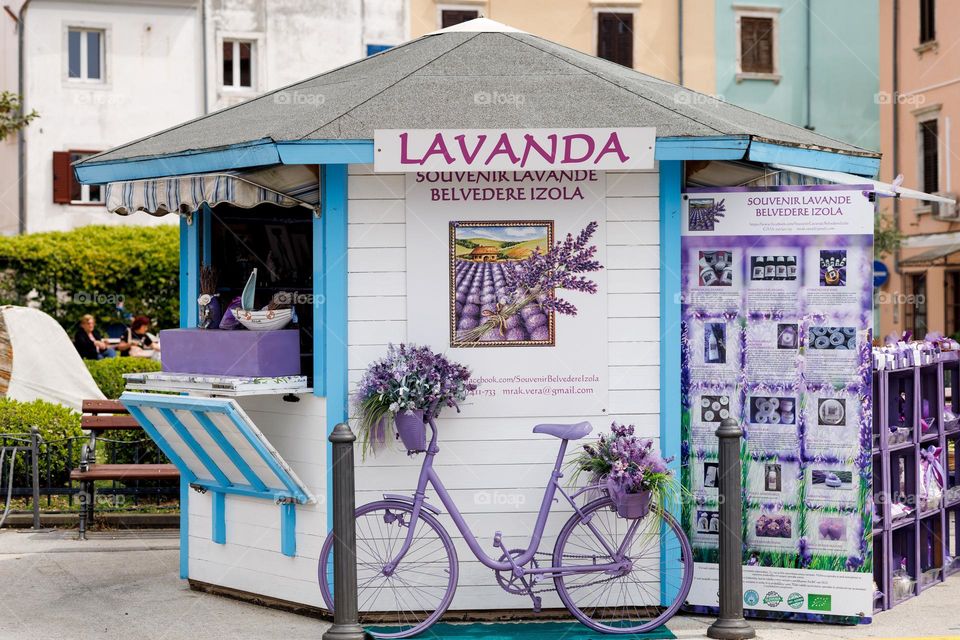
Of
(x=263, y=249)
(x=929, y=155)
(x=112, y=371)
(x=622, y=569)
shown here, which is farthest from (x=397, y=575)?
(x=929, y=155)

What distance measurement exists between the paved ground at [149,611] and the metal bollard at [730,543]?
179mm

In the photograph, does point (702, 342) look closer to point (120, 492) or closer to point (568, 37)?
point (120, 492)

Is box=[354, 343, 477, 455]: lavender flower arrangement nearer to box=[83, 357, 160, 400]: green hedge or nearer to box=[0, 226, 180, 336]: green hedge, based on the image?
box=[83, 357, 160, 400]: green hedge

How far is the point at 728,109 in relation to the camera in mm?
8211

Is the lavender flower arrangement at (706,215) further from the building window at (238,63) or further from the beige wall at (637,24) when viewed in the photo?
the beige wall at (637,24)

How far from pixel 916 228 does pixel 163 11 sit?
19932mm

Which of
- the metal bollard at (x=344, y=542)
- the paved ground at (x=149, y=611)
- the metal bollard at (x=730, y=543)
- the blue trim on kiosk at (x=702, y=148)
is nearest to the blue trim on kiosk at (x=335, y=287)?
the metal bollard at (x=344, y=542)

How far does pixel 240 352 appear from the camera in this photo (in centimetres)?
728

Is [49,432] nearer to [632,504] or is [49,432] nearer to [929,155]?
[632,504]

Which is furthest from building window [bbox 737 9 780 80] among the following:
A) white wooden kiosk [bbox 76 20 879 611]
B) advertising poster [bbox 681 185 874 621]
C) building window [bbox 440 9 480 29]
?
advertising poster [bbox 681 185 874 621]

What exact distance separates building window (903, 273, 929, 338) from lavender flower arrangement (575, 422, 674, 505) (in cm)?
2594

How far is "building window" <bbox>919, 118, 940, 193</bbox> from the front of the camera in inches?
1199

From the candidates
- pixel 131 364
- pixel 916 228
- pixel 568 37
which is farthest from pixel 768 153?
pixel 568 37

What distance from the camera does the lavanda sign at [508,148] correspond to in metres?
6.75
